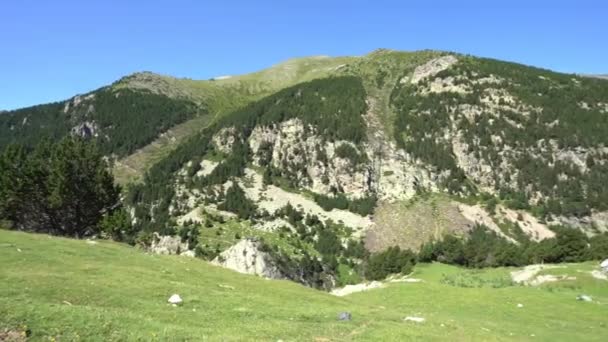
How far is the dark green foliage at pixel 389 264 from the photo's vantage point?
126 metres

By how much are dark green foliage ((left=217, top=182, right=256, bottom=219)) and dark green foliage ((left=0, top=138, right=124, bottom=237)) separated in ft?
285

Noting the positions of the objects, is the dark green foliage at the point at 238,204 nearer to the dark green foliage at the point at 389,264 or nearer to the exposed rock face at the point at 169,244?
the exposed rock face at the point at 169,244

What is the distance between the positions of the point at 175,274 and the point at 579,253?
327 ft

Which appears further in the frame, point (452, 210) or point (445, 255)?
point (452, 210)

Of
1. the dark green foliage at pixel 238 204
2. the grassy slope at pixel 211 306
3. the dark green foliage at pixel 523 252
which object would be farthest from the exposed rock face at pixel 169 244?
the grassy slope at pixel 211 306

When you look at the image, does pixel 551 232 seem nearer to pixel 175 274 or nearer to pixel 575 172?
pixel 575 172

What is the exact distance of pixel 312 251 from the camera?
15375 centimetres

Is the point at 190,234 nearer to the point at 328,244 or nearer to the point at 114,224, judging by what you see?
the point at 328,244

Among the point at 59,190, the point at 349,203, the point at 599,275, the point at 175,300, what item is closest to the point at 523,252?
the point at 599,275

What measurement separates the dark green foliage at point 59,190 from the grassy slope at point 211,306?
137ft

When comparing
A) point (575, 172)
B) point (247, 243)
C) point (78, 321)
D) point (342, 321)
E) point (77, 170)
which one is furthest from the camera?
point (575, 172)

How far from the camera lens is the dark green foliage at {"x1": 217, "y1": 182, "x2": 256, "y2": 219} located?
→ 178 metres

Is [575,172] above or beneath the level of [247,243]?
above

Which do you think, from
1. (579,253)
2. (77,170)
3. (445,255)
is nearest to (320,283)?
(445,255)
